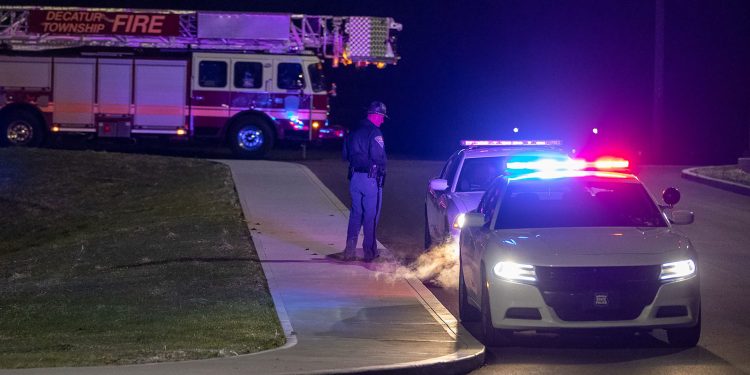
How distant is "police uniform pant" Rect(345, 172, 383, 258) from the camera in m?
14.0

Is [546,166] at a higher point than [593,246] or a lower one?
higher

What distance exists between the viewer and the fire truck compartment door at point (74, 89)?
102 feet

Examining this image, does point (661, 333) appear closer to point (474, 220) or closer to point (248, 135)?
point (474, 220)

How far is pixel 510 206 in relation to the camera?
10.3 meters

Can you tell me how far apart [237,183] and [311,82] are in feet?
26.9

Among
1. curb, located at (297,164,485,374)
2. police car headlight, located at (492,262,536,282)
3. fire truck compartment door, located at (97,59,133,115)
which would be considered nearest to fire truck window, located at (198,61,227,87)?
fire truck compartment door, located at (97,59,133,115)

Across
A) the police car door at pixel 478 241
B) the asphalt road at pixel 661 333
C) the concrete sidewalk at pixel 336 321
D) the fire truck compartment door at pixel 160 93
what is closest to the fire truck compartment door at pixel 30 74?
the fire truck compartment door at pixel 160 93

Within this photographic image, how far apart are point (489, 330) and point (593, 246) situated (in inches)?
40.5

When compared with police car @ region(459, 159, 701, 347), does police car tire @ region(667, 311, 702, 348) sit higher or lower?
lower

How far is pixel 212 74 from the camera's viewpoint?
31156 mm

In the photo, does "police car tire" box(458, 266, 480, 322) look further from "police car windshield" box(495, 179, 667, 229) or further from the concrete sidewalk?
"police car windshield" box(495, 179, 667, 229)

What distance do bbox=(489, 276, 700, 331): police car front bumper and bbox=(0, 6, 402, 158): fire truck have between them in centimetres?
2223

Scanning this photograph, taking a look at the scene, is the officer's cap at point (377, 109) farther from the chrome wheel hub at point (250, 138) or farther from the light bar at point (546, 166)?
the chrome wheel hub at point (250, 138)

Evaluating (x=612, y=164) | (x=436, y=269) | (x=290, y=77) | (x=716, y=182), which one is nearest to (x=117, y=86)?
(x=290, y=77)
